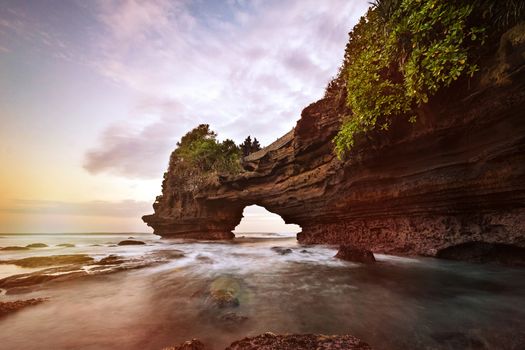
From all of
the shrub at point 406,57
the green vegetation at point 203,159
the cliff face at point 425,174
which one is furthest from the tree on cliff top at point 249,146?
the shrub at point 406,57

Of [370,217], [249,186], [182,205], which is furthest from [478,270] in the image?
[182,205]

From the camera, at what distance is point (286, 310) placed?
461 centimetres

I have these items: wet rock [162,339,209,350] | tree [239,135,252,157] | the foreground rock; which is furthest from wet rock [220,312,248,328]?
tree [239,135,252,157]

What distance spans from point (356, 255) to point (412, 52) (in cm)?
659

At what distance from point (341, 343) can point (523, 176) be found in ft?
26.0

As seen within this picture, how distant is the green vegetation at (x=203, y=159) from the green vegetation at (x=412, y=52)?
674 inches

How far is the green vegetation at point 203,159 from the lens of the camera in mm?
27047

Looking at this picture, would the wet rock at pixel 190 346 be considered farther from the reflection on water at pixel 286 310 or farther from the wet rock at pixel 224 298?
the wet rock at pixel 224 298

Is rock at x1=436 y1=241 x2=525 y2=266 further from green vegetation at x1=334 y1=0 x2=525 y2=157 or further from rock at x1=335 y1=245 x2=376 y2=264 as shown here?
green vegetation at x1=334 y1=0 x2=525 y2=157

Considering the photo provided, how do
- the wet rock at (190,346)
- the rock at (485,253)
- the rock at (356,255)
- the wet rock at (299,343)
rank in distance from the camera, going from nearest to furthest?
the wet rock at (299,343) → the wet rock at (190,346) → the rock at (485,253) → the rock at (356,255)

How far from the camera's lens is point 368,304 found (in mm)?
4887

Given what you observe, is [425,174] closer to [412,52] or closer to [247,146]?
[412,52]

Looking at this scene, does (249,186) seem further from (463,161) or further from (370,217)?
(463,161)

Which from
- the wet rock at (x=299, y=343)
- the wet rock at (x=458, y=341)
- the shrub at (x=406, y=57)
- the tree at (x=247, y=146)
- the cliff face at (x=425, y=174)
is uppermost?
the tree at (x=247, y=146)
